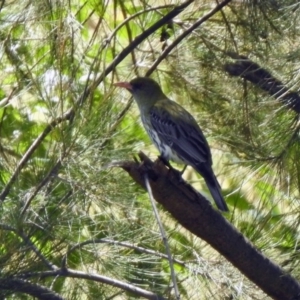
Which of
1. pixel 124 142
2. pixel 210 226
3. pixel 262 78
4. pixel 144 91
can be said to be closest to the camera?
pixel 210 226

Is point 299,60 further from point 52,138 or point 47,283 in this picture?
point 47,283

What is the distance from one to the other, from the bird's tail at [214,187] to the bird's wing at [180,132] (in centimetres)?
5

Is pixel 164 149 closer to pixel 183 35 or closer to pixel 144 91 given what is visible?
pixel 144 91

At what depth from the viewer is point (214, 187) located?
401 cm

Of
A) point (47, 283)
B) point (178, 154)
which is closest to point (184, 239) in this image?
point (178, 154)

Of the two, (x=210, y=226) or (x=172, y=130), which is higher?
(x=172, y=130)

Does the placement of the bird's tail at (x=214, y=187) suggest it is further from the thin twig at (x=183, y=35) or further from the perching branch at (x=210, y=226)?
the thin twig at (x=183, y=35)

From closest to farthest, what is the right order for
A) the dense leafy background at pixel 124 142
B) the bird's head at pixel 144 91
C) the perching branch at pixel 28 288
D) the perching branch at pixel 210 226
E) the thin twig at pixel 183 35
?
the perching branch at pixel 28 288 → the dense leafy background at pixel 124 142 → the perching branch at pixel 210 226 → the thin twig at pixel 183 35 → the bird's head at pixel 144 91

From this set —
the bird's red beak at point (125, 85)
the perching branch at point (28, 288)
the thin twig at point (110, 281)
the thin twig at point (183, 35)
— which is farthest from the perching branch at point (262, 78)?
the perching branch at point (28, 288)

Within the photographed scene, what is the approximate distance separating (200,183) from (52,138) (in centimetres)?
171

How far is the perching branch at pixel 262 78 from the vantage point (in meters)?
3.25

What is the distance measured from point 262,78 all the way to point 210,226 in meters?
0.61

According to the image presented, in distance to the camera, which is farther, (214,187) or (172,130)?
(172,130)

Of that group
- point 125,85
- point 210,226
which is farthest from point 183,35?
point 210,226
